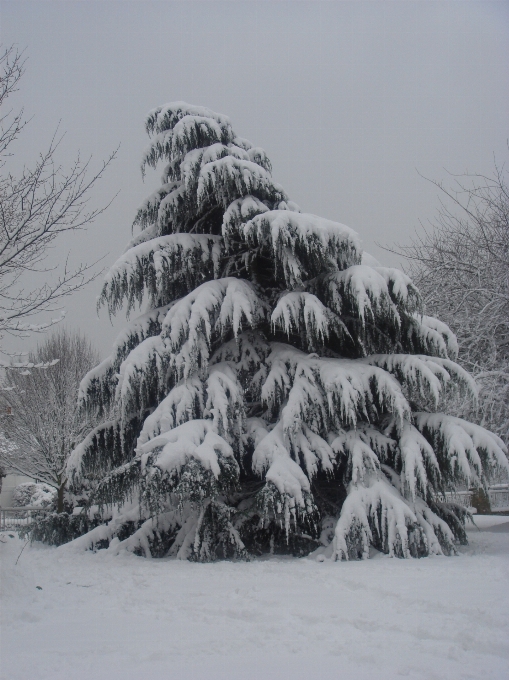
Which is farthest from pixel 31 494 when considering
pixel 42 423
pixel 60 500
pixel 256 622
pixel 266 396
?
pixel 256 622

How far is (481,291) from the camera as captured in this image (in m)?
9.76

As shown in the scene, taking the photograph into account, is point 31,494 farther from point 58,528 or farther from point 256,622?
point 256,622

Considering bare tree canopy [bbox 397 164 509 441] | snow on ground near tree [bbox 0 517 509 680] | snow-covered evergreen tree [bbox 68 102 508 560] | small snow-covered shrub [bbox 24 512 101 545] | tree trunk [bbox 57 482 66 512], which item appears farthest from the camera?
tree trunk [bbox 57 482 66 512]

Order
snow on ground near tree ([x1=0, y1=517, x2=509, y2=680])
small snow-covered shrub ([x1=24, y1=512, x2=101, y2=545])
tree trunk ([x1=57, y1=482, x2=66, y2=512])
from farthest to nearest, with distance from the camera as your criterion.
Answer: tree trunk ([x1=57, y1=482, x2=66, y2=512]) → small snow-covered shrub ([x1=24, y1=512, x2=101, y2=545]) → snow on ground near tree ([x1=0, y1=517, x2=509, y2=680])

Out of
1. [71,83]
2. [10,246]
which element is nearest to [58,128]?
[10,246]

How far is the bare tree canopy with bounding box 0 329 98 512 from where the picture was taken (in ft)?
59.1

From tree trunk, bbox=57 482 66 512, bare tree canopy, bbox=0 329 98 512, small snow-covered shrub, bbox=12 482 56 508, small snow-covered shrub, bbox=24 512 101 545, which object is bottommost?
small snow-covered shrub, bbox=24 512 101 545

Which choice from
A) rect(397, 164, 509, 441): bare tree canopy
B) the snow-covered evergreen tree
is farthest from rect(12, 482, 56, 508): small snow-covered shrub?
rect(397, 164, 509, 441): bare tree canopy

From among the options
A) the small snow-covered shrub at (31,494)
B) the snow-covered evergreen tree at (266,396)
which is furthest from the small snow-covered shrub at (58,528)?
the small snow-covered shrub at (31,494)

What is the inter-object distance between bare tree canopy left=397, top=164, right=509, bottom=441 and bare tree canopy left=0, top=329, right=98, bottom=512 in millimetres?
12084

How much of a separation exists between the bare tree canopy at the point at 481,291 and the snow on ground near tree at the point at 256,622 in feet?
17.5

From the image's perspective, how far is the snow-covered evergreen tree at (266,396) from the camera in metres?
6.38

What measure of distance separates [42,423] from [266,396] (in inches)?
532

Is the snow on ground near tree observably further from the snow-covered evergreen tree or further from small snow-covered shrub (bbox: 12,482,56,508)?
small snow-covered shrub (bbox: 12,482,56,508)
